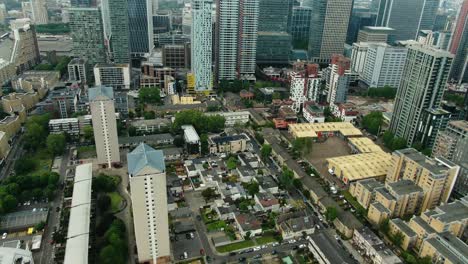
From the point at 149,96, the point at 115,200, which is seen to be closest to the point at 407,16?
the point at 149,96

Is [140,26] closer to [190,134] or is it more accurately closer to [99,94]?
[190,134]

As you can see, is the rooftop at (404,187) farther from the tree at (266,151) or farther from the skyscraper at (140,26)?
the skyscraper at (140,26)

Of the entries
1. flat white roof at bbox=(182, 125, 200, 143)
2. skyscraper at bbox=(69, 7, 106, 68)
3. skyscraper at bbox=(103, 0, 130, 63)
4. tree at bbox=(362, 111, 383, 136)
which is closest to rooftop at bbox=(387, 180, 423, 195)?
tree at bbox=(362, 111, 383, 136)

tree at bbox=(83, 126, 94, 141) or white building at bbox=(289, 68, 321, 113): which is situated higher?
white building at bbox=(289, 68, 321, 113)

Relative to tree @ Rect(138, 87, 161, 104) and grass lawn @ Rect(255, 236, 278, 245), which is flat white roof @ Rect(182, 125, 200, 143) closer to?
tree @ Rect(138, 87, 161, 104)

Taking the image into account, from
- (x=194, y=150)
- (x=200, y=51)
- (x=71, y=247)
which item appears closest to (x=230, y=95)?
(x=200, y=51)

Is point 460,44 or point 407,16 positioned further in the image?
point 407,16

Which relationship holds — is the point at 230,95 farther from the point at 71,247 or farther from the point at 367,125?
the point at 71,247
